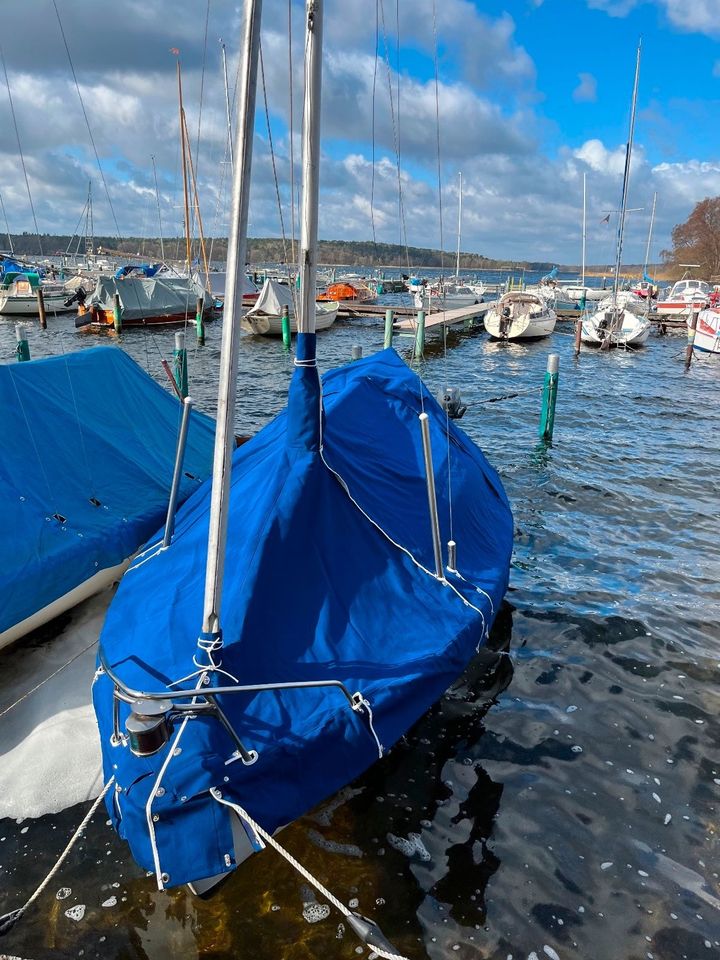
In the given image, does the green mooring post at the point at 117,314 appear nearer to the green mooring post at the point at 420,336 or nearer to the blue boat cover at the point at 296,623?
the green mooring post at the point at 420,336

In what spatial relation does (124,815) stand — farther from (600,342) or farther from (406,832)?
(600,342)

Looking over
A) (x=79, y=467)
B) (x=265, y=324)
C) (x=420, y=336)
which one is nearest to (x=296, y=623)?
(x=79, y=467)

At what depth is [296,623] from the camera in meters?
4.81

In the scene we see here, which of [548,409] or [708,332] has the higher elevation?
[708,332]

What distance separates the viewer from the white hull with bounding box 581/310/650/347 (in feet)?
113

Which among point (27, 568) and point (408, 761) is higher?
point (27, 568)

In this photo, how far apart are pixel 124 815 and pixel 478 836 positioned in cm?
302

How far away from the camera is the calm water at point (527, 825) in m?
4.47

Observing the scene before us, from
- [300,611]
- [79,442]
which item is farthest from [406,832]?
[79,442]

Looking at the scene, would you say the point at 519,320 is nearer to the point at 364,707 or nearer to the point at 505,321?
the point at 505,321

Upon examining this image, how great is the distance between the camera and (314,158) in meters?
4.85

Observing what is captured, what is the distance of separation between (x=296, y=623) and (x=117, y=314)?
119ft

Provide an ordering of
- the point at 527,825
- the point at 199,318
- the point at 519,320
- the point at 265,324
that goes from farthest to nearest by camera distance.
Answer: the point at 519,320 < the point at 265,324 < the point at 199,318 < the point at 527,825

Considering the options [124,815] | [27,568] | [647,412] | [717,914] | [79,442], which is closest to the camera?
[124,815]
